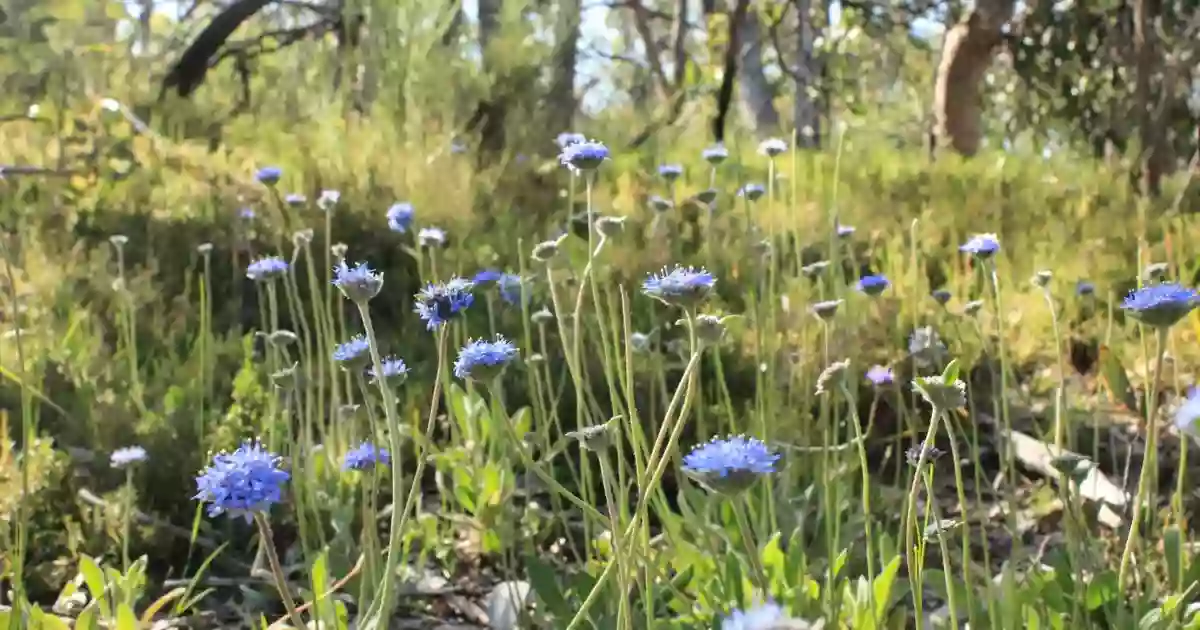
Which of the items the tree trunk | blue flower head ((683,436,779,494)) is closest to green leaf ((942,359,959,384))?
blue flower head ((683,436,779,494))

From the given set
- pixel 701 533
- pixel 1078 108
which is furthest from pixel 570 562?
pixel 1078 108

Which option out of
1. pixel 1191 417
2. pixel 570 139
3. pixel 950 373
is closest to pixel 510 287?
pixel 570 139

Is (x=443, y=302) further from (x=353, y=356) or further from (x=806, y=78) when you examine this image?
(x=806, y=78)

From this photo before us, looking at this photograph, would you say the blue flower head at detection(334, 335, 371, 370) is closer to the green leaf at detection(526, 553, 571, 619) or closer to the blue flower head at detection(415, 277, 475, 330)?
the blue flower head at detection(415, 277, 475, 330)

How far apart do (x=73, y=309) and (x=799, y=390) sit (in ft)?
4.98

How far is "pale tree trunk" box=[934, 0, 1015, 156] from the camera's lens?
15.1 feet

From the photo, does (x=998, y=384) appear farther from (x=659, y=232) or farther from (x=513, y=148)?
(x=513, y=148)

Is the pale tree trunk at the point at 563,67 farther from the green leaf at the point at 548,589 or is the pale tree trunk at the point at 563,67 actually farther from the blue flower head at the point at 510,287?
the green leaf at the point at 548,589

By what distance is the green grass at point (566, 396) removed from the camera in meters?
1.12

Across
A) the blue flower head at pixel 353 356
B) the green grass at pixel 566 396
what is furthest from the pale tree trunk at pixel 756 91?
the blue flower head at pixel 353 356

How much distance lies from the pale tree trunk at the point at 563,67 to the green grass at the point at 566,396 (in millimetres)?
393

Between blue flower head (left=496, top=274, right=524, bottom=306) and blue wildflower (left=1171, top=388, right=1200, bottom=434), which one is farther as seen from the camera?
blue flower head (left=496, top=274, right=524, bottom=306)

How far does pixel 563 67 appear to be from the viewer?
4.01 metres

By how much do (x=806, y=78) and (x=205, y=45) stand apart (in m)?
2.97
